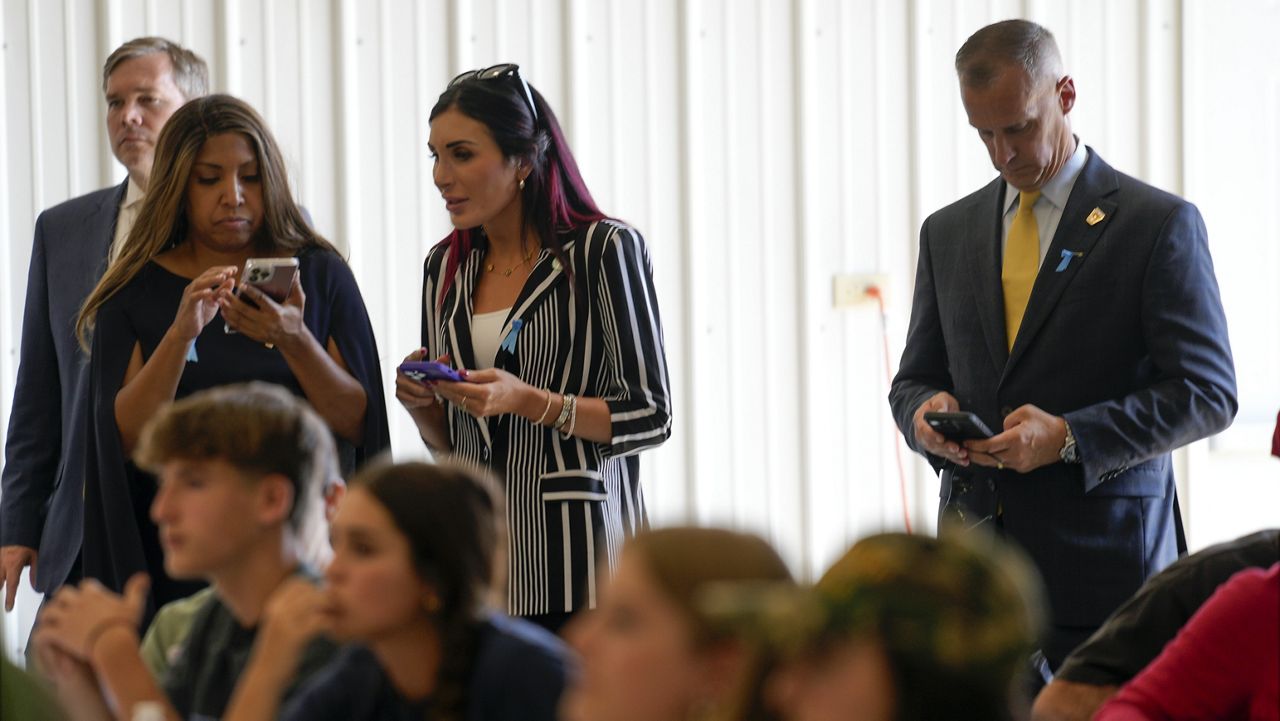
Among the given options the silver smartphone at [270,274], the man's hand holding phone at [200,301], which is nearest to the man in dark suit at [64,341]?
the man's hand holding phone at [200,301]

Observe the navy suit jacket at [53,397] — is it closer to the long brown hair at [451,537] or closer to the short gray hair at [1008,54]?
the long brown hair at [451,537]

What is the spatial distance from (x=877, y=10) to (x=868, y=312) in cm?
87

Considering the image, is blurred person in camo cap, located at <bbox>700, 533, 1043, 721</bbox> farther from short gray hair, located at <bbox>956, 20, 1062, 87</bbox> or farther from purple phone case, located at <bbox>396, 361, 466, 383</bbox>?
short gray hair, located at <bbox>956, 20, 1062, 87</bbox>

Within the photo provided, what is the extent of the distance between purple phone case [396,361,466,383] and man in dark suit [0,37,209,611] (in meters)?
0.72

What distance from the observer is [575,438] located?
290cm

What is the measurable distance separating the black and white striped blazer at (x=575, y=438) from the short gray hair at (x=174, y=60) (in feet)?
3.76

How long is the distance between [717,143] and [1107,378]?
1.79 metres

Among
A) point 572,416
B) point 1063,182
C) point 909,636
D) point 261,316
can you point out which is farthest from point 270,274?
point 909,636

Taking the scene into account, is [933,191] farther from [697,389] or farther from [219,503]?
[219,503]

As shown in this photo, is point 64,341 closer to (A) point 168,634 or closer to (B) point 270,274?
(B) point 270,274

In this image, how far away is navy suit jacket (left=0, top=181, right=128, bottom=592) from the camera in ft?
10.6

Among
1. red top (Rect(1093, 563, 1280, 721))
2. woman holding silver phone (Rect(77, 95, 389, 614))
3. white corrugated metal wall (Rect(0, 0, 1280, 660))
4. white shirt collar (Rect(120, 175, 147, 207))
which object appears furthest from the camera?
white corrugated metal wall (Rect(0, 0, 1280, 660))

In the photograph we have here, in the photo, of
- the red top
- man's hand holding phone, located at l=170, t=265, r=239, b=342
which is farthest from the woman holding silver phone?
the red top

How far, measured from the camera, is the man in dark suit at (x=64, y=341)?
3.26m
